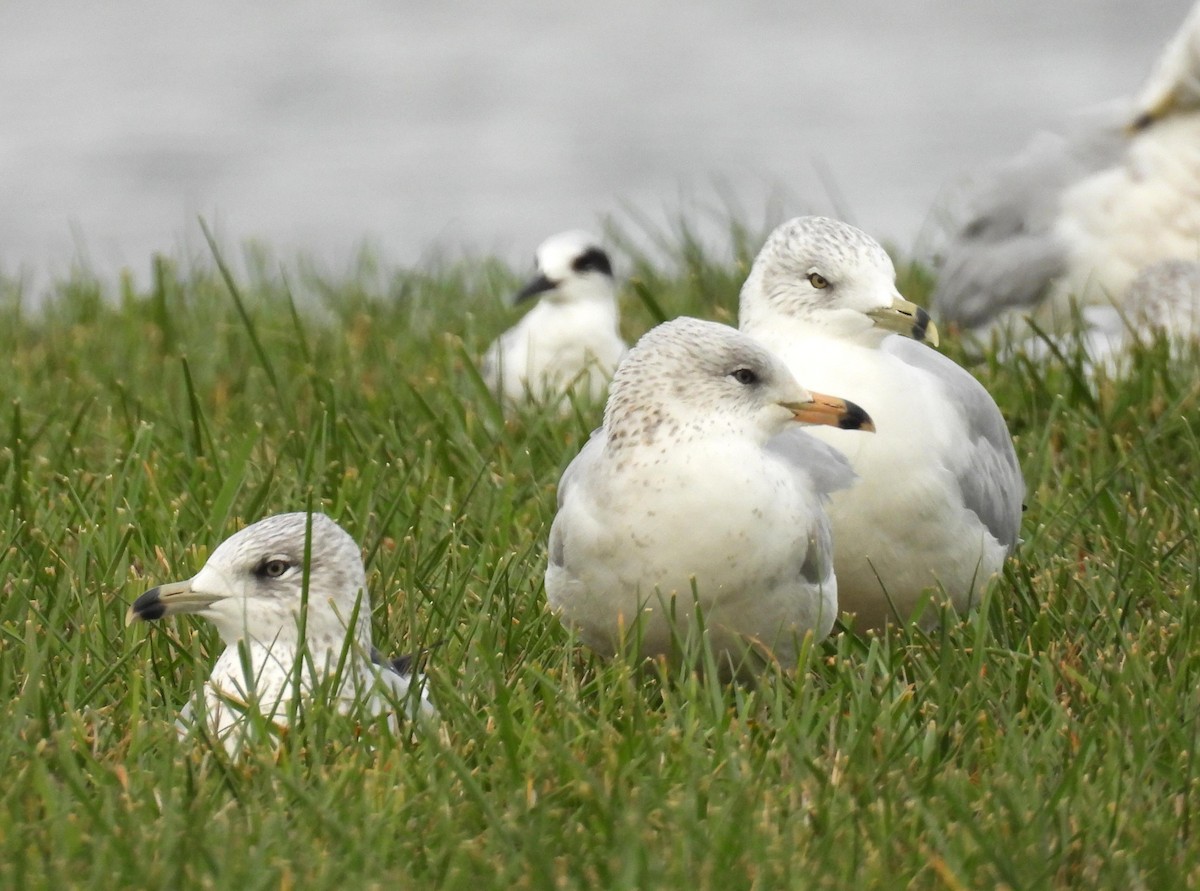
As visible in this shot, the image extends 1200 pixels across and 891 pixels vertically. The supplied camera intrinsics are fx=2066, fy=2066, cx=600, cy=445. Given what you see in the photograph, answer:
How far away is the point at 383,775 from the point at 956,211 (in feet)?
19.3

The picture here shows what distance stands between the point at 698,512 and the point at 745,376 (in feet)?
1.13

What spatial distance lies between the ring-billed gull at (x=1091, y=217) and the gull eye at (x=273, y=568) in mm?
4007

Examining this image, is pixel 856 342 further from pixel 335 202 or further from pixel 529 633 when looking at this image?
pixel 335 202

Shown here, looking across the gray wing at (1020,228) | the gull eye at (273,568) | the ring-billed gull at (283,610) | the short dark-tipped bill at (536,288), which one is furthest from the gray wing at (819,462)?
the gray wing at (1020,228)

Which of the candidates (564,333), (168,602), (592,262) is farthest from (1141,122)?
(168,602)

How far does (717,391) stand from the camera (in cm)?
405

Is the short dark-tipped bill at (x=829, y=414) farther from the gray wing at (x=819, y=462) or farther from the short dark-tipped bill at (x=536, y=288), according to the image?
the short dark-tipped bill at (x=536, y=288)

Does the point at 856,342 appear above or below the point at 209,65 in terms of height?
below

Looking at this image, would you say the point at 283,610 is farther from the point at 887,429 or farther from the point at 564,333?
the point at 564,333

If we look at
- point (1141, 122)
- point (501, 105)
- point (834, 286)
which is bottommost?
point (834, 286)

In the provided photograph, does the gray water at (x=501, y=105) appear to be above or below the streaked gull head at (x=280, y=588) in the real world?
above

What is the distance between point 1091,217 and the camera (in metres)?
7.77

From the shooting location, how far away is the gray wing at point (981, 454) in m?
4.45

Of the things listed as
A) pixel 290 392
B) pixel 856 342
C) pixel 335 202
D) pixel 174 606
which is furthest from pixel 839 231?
pixel 335 202
